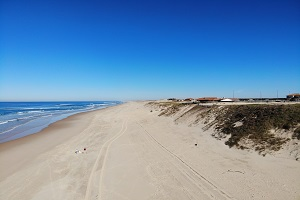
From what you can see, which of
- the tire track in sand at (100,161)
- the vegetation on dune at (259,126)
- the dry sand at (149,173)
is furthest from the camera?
the vegetation on dune at (259,126)

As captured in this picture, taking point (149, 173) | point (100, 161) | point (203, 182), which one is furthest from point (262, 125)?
point (100, 161)

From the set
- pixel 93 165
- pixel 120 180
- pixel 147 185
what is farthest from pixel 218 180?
pixel 93 165

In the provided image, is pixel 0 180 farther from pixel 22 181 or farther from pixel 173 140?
pixel 173 140

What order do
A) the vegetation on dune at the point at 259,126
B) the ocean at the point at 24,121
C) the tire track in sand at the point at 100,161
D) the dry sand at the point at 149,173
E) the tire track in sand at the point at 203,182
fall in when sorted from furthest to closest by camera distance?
the ocean at the point at 24,121, the vegetation on dune at the point at 259,126, the tire track in sand at the point at 100,161, the dry sand at the point at 149,173, the tire track in sand at the point at 203,182

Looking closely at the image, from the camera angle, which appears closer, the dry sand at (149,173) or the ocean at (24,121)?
the dry sand at (149,173)

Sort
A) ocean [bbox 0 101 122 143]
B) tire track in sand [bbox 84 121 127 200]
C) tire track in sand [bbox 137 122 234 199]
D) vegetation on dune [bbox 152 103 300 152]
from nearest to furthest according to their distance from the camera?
tire track in sand [bbox 137 122 234 199] → tire track in sand [bbox 84 121 127 200] → vegetation on dune [bbox 152 103 300 152] → ocean [bbox 0 101 122 143]

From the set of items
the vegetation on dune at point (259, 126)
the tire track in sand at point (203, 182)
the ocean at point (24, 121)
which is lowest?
the ocean at point (24, 121)

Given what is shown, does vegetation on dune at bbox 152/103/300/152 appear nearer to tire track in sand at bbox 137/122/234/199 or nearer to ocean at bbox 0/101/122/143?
tire track in sand at bbox 137/122/234/199

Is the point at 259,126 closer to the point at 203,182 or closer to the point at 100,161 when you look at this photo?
the point at 203,182

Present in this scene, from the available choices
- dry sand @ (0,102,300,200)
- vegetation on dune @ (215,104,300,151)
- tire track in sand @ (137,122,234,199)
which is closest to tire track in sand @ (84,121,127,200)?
dry sand @ (0,102,300,200)

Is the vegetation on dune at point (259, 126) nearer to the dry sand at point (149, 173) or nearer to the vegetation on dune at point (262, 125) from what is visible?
the vegetation on dune at point (262, 125)

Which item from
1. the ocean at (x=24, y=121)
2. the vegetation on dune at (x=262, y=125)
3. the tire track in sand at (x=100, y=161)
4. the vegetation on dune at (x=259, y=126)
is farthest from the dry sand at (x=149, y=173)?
the ocean at (x=24, y=121)

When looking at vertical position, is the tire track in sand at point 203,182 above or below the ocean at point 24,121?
above

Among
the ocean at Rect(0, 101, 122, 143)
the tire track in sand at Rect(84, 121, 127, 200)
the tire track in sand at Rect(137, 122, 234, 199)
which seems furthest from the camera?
the ocean at Rect(0, 101, 122, 143)
